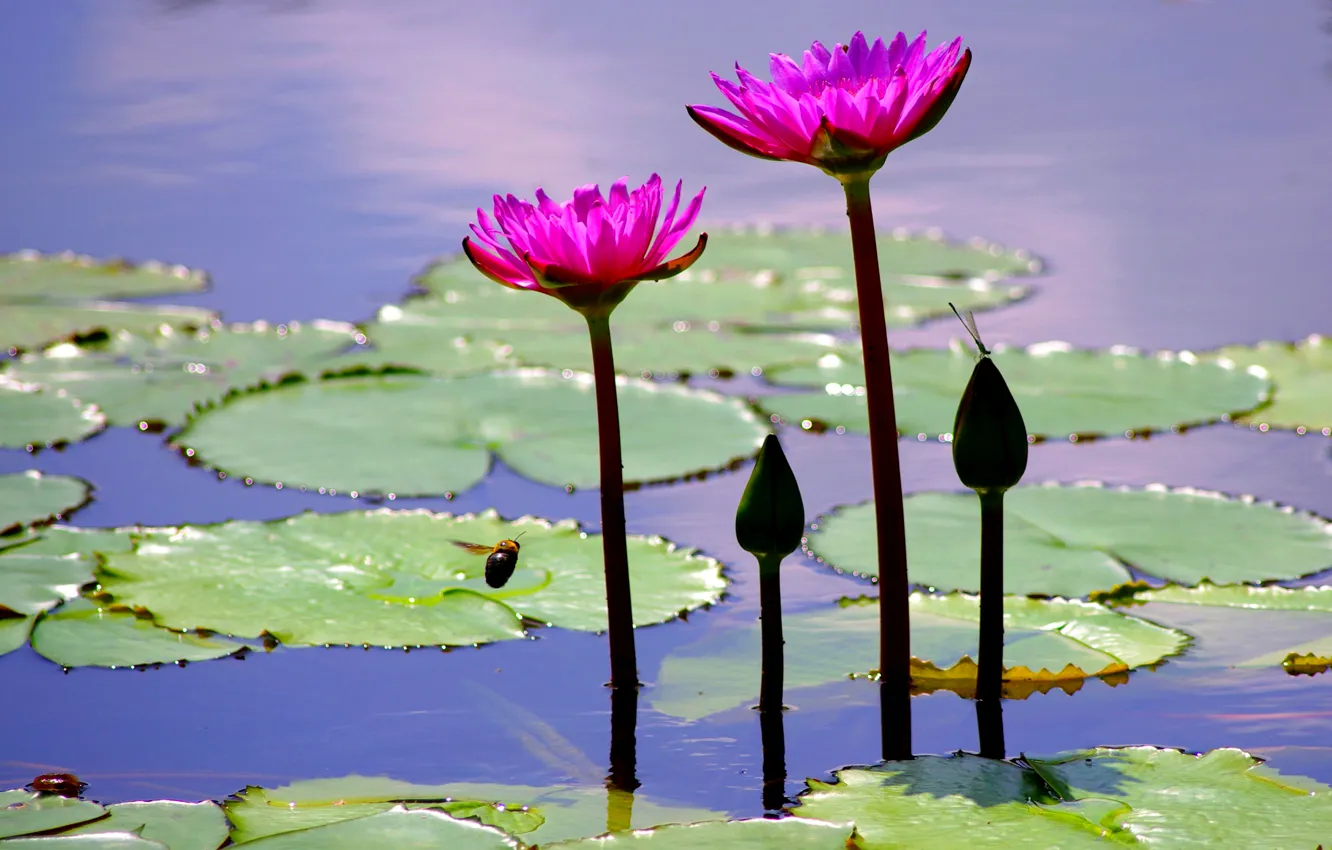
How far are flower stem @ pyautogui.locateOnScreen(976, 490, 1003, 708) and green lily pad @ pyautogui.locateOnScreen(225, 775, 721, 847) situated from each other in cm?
36

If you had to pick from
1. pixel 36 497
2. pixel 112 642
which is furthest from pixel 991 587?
pixel 36 497

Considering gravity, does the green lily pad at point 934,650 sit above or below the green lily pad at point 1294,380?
below

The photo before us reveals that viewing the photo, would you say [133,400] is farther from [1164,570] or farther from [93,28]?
[93,28]

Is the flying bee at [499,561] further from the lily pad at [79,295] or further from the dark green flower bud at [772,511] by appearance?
the lily pad at [79,295]

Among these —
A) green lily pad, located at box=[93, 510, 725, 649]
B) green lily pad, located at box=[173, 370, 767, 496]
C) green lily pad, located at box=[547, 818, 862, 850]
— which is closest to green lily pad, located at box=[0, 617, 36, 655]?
green lily pad, located at box=[93, 510, 725, 649]

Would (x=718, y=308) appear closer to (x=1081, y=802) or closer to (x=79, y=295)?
(x=79, y=295)

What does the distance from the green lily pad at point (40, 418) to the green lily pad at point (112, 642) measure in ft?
2.77

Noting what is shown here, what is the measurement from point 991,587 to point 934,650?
28 centimetres

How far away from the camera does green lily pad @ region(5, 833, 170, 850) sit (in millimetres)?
1291

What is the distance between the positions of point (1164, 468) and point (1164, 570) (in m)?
0.51

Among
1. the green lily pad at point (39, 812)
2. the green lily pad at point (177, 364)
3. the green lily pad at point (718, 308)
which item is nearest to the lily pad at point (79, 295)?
the green lily pad at point (177, 364)

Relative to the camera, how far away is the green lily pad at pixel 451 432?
2.52 metres

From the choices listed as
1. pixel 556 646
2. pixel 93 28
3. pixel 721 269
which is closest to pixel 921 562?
Result: pixel 556 646

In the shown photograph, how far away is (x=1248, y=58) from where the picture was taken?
600 cm
